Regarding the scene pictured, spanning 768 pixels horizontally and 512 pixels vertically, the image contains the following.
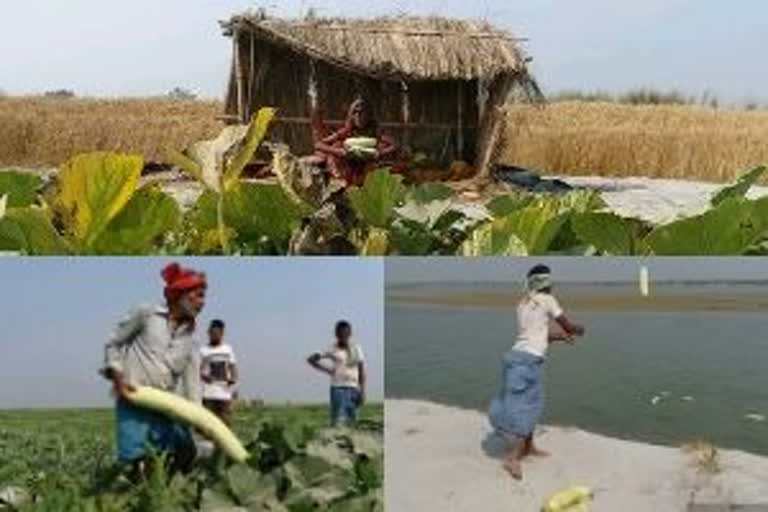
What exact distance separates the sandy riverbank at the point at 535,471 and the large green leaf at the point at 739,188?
374 mm

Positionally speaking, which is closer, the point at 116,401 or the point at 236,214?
the point at 116,401

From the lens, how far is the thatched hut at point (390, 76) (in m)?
15.5

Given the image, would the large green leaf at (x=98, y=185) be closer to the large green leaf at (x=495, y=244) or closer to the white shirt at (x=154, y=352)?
the white shirt at (x=154, y=352)

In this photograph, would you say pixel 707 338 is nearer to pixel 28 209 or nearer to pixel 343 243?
pixel 343 243

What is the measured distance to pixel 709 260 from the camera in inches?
80.2

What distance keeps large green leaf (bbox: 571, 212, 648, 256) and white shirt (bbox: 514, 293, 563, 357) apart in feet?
0.34

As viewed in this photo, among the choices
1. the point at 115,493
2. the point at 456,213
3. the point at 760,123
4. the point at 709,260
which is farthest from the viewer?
the point at 760,123

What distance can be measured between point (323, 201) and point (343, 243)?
7cm

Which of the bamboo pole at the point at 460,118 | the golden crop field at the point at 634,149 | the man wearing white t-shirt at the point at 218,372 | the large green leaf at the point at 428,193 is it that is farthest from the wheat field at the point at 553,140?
the man wearing white t-shirt at the point at 218,372

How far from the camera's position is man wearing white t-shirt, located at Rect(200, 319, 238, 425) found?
1941 mm

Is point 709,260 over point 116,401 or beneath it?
over

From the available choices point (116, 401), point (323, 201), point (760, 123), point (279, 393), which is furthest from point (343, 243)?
point (760, 123)

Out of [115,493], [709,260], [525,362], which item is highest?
[709,260]

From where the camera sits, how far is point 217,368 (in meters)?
1.96
